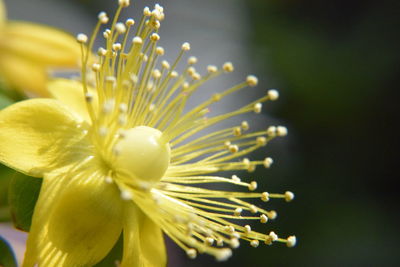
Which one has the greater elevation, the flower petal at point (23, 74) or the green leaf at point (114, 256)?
the flower petal at point (23, 74)

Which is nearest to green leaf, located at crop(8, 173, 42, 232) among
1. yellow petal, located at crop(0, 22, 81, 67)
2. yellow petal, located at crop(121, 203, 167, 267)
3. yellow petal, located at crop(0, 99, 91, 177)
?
yellow petal, located at crop(0, 99, 91, 177)

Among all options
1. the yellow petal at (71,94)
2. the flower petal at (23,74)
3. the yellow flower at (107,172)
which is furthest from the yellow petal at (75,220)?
the flower petal at (23,74)

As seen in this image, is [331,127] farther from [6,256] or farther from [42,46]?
[6,256]

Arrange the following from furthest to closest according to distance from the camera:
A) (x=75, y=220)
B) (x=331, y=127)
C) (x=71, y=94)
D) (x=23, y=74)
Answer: (x=331, y=127), (x=23, y=74), (x=71, y=94), (x=75, y=220)

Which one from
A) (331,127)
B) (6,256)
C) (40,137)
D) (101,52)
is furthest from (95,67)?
(331,127)

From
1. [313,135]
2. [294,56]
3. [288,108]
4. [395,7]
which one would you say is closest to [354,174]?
[313,135]

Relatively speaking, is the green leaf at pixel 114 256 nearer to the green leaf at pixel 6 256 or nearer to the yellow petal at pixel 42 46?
the green leaf at pixel 6 256

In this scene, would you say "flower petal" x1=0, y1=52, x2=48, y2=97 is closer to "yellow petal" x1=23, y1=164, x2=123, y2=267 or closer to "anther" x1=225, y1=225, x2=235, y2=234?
"yellow petal" x1=23, y1=164, x2=123, y2=267
